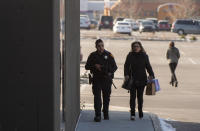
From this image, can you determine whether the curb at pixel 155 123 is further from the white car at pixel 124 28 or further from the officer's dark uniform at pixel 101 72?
the white car at pixel 124 28

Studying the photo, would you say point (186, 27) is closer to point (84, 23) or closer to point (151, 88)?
point (84, 23)

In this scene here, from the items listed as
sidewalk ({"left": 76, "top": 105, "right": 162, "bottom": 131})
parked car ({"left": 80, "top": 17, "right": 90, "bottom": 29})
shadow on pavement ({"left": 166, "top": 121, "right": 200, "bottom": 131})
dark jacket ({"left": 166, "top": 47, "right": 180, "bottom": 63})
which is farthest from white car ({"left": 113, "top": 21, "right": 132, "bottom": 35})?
shadow on pavement ({"left": 166, "top": 121, "right": 200, "bottom": 131})

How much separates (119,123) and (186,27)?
176 ft

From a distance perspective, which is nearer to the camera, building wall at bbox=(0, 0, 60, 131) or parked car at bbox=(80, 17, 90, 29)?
building wall at bbox=(0, 0, 60, 131)

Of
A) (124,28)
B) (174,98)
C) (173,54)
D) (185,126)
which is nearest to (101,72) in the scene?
(185,126)

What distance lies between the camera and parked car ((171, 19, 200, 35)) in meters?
64.0

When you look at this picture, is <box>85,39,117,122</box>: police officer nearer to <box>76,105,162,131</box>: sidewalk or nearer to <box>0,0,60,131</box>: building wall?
<box>76,105,162,131</box>: sidewalk

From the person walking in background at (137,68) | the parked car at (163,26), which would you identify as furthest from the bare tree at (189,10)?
the person walking in background at (137,68)

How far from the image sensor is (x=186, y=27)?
6550 centimetres

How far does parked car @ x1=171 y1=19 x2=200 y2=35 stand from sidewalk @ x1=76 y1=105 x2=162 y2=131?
166 ft

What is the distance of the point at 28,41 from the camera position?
22.7ft

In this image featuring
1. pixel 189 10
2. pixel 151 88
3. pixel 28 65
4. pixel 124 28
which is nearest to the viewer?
pixel 28 65

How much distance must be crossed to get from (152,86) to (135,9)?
297 feet

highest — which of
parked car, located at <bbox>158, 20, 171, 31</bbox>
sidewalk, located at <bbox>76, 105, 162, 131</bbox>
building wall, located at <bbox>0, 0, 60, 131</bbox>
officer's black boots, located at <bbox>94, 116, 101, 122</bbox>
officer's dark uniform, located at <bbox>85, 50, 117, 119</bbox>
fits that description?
building wall, located at <bbox>0, 0, 60, 131</bbox>
